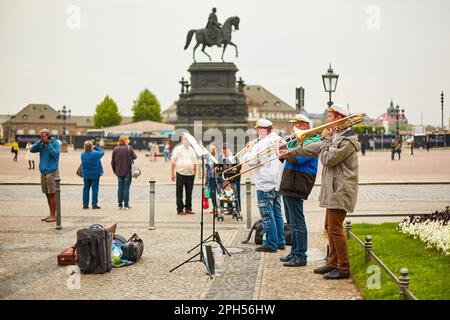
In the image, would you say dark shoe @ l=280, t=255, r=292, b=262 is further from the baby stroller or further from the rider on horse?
the rider on horse

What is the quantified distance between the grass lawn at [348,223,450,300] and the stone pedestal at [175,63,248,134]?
3482 cm

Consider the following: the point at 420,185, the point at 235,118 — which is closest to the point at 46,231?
the point at 420,185

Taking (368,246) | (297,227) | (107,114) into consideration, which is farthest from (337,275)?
(107,114)

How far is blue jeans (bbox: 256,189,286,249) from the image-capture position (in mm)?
10344

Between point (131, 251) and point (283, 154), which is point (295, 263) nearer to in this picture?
point (283, 154)

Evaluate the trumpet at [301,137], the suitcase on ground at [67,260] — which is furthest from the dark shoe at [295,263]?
the suitcase on ground at [67,260]

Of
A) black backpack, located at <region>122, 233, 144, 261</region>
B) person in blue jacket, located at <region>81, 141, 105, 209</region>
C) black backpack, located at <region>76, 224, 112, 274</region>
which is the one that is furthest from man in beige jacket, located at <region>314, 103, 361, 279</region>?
person in blue jacket, located at <region>81, 141, 105, 209</region>

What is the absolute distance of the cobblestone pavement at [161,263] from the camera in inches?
300

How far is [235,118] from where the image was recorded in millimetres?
46250

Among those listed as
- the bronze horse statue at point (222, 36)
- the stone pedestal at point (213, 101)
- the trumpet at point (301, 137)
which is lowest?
the trumpet at point (301, 137)

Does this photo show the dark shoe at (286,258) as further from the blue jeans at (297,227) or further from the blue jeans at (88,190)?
the blue jeans at (88,190)

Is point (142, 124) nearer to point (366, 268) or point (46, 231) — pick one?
point (46, 231)

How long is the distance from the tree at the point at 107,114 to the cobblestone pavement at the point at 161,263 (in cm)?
11483
